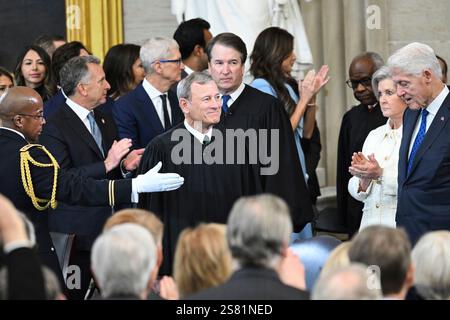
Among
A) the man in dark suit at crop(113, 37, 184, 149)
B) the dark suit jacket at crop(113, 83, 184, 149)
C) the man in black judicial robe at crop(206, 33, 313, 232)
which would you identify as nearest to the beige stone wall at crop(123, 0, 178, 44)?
the man in dark suit at crop(113, 37, 184, 149)

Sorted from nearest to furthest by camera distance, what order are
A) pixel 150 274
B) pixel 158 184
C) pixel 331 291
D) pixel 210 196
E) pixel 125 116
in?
pixel 331 291, pixel 150 274, pixel 158 184, pixel 210 196, pixel 125 116

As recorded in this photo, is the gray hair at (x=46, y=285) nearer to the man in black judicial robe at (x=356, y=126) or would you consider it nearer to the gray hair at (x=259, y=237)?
the gray hair at (x=259, y=237)

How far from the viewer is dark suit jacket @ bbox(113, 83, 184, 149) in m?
7.83

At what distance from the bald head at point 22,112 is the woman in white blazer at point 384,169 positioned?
5.91ft

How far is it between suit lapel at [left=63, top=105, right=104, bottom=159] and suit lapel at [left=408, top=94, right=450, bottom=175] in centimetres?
191

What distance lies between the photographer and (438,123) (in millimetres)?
6512

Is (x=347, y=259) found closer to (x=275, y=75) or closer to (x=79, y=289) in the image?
(x=79, y=289)

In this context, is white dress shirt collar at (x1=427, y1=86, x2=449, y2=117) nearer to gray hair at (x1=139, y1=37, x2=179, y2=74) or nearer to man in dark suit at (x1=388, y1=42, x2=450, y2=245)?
man in dark suit at (x1=388, y1=42, x2=450, y2=245)

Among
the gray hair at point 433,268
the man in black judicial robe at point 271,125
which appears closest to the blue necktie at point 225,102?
the man in black judicial robe at point 271,125

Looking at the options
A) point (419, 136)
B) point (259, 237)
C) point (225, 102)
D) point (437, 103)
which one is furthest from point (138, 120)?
point (259, 237)

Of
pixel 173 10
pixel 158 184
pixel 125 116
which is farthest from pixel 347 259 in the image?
pixel 173 10

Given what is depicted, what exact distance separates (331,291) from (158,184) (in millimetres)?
2522

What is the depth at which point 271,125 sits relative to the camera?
718 cm

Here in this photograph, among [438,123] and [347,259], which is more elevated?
[438,123]
